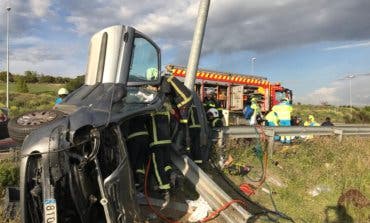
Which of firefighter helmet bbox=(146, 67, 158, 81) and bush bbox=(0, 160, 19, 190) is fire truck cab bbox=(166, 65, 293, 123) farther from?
bush bbox=(0, 160, 19, 190)

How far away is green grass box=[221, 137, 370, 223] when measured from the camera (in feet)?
29.2

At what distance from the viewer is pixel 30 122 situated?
474cm

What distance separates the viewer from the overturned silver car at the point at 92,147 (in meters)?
→ 4.28

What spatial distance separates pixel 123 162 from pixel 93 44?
1.85m

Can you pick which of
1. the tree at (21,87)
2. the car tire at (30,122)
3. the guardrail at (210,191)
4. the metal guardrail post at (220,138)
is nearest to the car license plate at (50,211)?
the car tire at (30,122)

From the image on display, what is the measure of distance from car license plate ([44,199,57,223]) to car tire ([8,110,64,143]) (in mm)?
773

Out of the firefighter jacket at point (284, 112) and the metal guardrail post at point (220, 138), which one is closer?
the metal guardrail post at point (220, 138)

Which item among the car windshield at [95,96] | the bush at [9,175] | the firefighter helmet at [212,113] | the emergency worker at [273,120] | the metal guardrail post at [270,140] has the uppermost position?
the car windshield at [95,96]

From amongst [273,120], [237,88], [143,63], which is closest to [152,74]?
[143,63]

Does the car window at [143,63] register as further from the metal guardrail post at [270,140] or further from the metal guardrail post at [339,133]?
the metal guardrail post at [339,133]

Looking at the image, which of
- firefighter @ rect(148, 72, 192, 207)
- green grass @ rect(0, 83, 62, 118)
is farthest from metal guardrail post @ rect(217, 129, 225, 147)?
green grass @ rect(0, 83, 62, 118)

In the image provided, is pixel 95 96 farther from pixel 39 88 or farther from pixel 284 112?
pixel 39 88

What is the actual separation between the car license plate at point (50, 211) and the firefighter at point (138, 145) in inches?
65.3

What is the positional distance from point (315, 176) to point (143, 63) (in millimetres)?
5568
